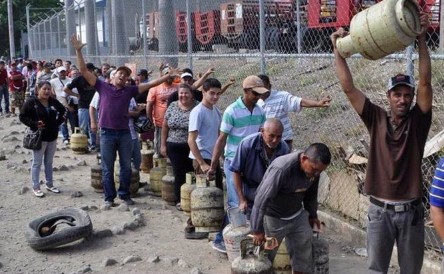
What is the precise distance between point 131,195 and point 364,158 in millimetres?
3753

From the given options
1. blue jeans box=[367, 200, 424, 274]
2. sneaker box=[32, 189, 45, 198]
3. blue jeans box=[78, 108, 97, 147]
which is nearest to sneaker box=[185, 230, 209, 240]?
blue jeans box=[367, 200, 424, 274]

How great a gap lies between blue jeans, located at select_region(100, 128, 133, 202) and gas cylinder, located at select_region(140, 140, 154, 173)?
1769 mm

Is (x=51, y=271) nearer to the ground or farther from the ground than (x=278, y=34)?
nearer to the ground

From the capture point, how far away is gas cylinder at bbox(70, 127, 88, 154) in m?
12.7

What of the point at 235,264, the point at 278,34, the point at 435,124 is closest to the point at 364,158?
the point at 435,124

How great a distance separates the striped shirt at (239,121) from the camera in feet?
20.3

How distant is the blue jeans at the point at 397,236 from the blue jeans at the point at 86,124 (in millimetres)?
8798

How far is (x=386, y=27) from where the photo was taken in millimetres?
3793

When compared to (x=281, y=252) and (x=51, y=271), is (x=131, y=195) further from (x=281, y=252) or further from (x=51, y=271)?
(x=281, y=252)

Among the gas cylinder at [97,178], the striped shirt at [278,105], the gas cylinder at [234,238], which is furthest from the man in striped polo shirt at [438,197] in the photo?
the gas cylinder at [97,178]

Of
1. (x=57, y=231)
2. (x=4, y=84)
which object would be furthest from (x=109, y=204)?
(x=4, y=84)

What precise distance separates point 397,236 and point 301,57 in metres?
3.21

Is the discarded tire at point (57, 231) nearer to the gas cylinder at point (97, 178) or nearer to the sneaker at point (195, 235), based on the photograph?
the sneaker at point (195, 235)

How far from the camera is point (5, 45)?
5425 centimetres
